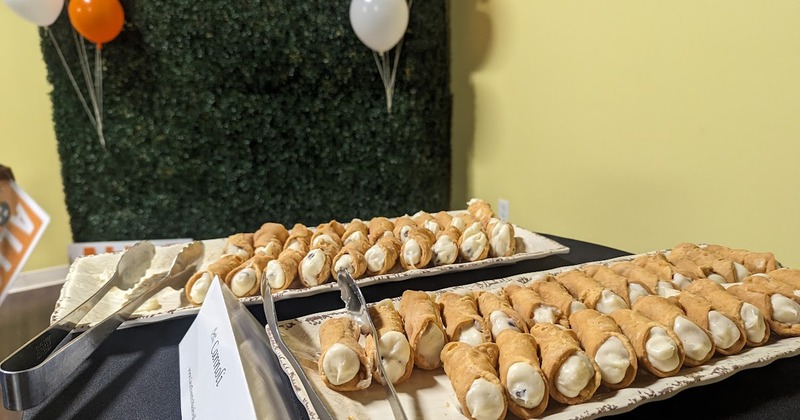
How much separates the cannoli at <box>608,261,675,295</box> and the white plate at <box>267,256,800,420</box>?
15cm

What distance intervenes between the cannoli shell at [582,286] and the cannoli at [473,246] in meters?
0.22

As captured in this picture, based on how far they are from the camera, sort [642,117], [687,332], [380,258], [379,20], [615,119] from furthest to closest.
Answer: [379,20] < [615,119] < [642,117] < [380,258] < [687,332]

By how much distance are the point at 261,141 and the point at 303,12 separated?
2.09 ft

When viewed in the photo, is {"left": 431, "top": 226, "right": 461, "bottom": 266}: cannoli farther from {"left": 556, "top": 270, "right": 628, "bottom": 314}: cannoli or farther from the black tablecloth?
the black tablecloth

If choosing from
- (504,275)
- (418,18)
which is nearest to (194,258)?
(504,275)

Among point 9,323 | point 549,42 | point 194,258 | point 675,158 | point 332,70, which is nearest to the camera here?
point 194,258

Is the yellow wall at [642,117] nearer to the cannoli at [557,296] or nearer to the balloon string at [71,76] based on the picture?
the cannoli at [557,296]

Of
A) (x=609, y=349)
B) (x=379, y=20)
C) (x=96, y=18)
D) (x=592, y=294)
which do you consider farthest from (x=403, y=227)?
(x=96, y=18)

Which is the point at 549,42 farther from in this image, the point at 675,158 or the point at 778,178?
Result: the point at 778,178

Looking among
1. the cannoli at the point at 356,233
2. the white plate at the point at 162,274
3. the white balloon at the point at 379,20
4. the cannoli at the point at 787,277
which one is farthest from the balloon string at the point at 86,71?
the cannoli at the point at 787,277

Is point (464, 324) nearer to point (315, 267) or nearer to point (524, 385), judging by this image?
point (524, 385)

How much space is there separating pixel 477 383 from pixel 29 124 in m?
2.49

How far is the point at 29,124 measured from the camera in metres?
2.21

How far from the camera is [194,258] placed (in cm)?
104
